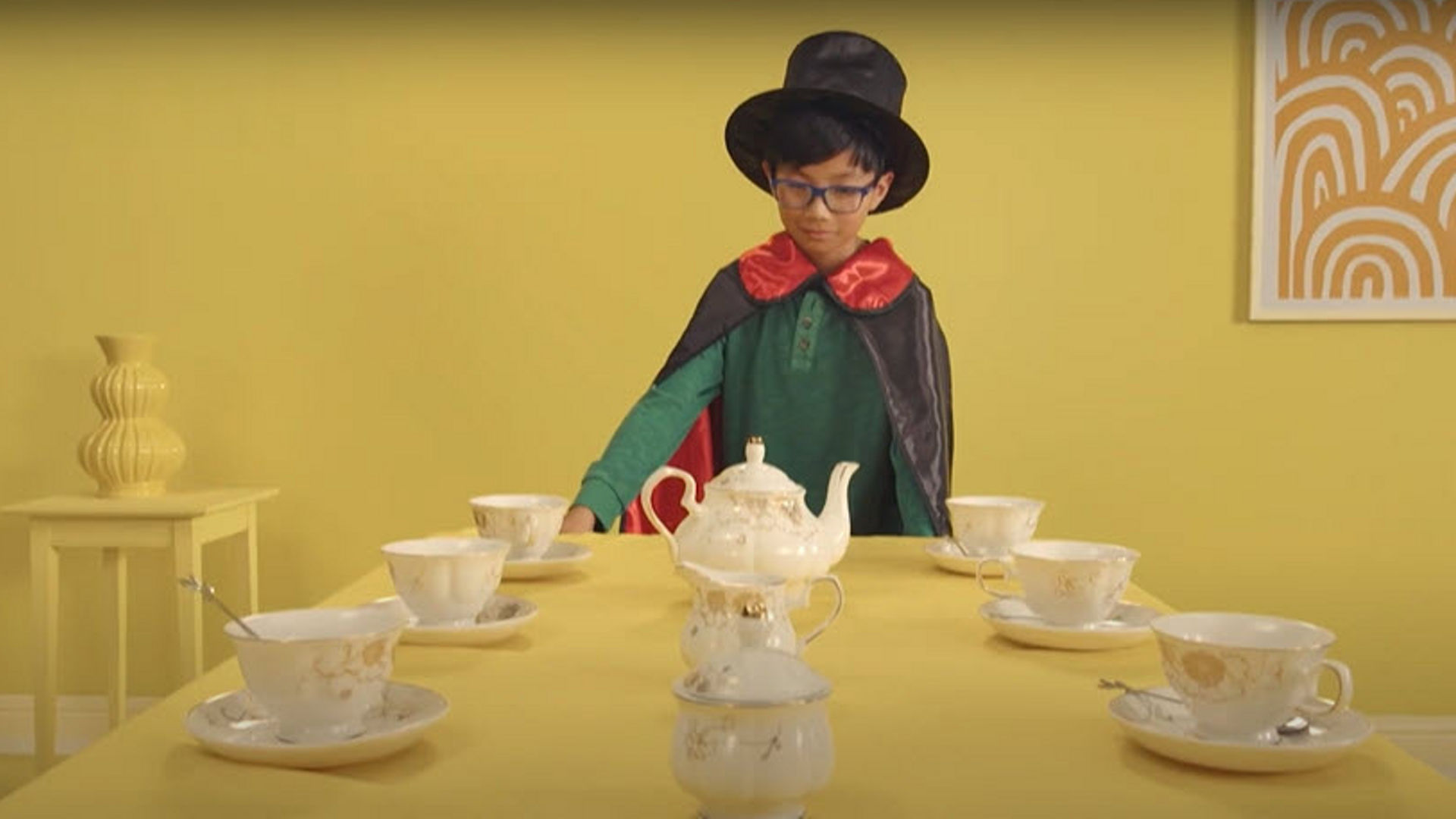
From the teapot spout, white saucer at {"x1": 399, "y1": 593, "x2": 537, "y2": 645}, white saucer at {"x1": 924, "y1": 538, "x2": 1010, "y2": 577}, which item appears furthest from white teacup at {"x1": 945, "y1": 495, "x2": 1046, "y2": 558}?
white saucer at {"x1": 399, "y1": 593, "x2": 537, "y2": 645}

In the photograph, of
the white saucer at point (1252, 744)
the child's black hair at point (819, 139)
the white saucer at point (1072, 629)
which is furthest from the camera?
the child's black hair at point (819, 139)

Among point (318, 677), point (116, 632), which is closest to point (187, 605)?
point (116, 632)

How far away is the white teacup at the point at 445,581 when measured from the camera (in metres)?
1.42

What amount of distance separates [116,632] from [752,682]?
306cm

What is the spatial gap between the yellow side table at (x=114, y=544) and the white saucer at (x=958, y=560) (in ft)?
6.90

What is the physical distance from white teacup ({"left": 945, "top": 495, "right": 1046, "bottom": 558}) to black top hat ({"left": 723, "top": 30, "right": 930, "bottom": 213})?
39.9 inches

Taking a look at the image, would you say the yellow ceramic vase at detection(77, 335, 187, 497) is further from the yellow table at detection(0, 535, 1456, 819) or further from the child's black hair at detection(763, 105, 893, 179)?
the yellow table at detection(0, 535, 1456, 819)

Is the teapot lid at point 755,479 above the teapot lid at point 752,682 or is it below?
above

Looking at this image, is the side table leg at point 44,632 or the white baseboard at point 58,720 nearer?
the side table leg at point 44,632

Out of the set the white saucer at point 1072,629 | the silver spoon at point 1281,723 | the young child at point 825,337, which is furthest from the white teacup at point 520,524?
the silver spoon at point 1281,723

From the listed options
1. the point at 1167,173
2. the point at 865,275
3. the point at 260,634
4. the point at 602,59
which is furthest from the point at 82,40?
the point at 260,634

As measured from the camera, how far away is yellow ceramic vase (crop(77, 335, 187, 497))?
348 centimetres

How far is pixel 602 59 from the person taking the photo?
3.71m

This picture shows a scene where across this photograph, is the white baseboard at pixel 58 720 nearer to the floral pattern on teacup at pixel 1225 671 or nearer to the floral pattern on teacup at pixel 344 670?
the floral pattern on teacup at pixel 344 670
